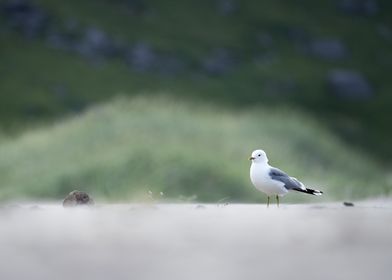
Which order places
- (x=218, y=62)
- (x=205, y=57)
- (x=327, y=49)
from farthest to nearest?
(x=327, y=49) < (x=218, y=62) < (x=205, y=57)

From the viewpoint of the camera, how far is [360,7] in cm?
14525

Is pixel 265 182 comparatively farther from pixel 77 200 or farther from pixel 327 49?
pixel 327 49

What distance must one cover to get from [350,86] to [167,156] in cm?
10059

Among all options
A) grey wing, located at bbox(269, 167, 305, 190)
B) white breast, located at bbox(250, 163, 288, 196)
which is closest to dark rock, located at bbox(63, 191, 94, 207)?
white breast, located at bbox(250, 163, 288, 196)

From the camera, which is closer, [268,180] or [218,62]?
[268,180]

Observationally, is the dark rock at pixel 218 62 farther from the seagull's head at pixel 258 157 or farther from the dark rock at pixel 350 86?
the seagull's head at pixel 258 157

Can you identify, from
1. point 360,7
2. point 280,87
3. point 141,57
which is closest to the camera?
point 280,87

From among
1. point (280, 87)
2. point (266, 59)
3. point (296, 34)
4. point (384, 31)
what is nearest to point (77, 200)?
point (280, 87)

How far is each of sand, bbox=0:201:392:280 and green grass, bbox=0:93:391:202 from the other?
12.1m

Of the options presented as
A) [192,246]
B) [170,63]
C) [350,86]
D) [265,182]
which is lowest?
[192,246]

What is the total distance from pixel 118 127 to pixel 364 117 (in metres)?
93.5

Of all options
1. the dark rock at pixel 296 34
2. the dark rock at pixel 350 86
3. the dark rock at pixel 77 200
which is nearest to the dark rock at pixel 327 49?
the dark rock at pixel 296 34

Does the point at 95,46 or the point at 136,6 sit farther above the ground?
the point at 136,6

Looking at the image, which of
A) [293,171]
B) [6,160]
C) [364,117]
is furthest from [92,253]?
[364,117]
